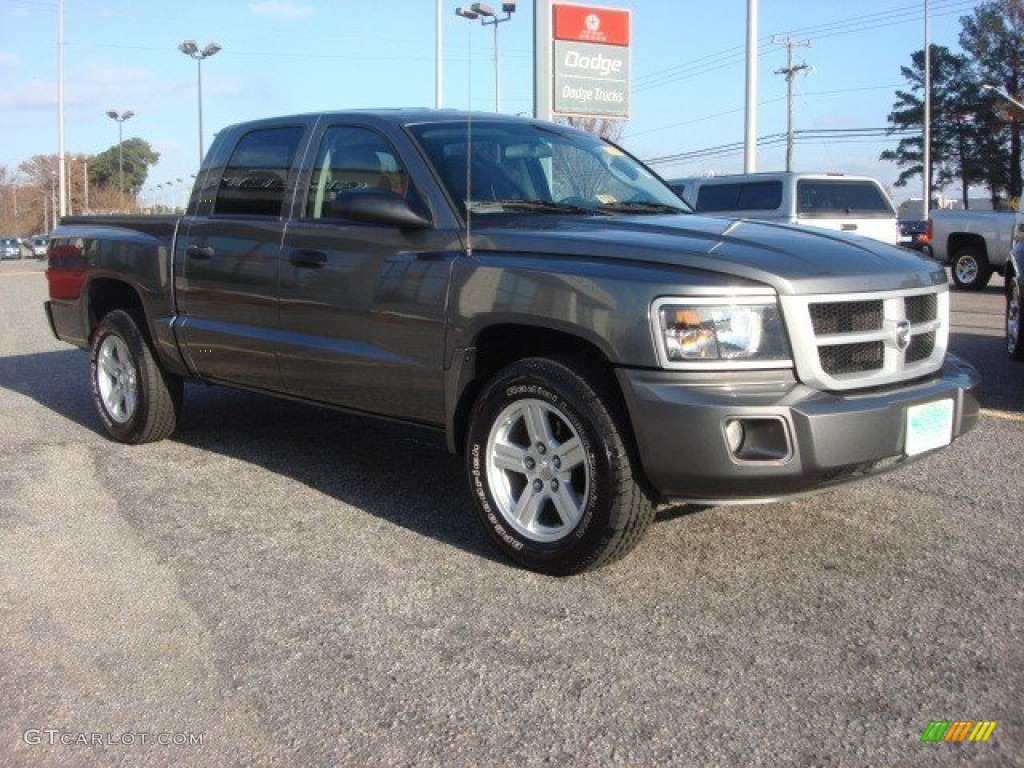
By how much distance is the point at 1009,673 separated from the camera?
10.3 feet

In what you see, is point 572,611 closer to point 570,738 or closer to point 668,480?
point 668,480

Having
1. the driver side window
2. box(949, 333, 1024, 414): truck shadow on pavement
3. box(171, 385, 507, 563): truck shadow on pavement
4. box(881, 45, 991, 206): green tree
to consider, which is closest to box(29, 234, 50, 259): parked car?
box(881, 45, 991, 206): green tree

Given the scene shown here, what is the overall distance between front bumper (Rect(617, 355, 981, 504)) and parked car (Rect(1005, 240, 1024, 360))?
498 centimetres

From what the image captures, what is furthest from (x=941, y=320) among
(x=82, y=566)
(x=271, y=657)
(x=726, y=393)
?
(x=82, y=566)

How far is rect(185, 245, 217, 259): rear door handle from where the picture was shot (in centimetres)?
558

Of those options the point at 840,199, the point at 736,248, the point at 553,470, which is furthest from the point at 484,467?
the point at 840,199

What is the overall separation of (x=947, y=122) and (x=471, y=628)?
65.5 meters

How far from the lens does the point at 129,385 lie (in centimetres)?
634

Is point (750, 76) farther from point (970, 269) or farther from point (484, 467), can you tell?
point (484, 467)

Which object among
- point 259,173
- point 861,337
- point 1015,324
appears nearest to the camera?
point 861,337

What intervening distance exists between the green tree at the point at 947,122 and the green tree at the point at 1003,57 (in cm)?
79

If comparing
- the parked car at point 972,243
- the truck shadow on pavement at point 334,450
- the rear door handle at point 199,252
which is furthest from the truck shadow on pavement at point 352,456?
the parked car at point 972,243

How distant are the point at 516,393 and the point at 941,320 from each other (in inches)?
67.6

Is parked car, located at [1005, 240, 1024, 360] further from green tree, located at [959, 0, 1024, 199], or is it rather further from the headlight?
green tree, located at [959, 0, 1024, 199]
